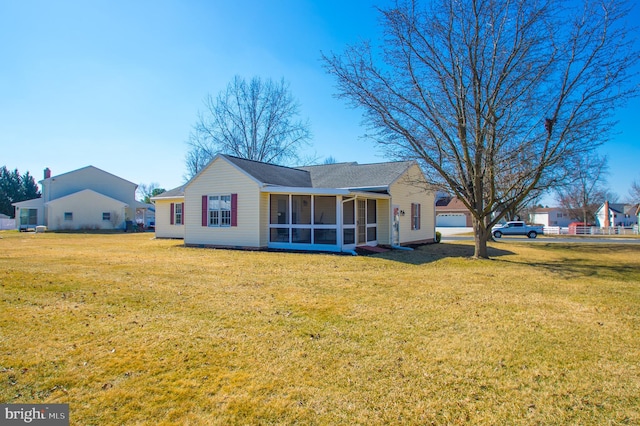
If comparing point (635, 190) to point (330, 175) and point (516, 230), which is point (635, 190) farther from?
point (330, 175)

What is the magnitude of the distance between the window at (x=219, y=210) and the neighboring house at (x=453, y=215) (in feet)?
128

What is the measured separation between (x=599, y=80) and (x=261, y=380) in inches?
543

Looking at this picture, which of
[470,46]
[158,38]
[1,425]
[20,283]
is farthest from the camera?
[470,46]

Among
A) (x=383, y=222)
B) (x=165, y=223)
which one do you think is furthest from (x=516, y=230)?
(x=165, y=223)

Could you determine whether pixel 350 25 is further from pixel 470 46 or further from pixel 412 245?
pixel 412 245

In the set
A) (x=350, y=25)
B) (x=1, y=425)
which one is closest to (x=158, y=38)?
(x=350, y=25)

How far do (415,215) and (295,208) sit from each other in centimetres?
718

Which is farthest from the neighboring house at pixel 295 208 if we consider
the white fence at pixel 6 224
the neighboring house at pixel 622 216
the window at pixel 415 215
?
the neighboring house at pixel 622 216

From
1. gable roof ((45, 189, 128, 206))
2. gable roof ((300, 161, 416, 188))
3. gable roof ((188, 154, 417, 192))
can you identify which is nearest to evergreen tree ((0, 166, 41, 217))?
gable roof ((45, 189, 128, 206))

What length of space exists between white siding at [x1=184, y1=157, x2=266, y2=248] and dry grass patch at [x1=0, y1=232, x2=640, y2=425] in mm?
7237

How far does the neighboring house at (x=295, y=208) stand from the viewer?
48.0ft

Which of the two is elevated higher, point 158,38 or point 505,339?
point 158,38

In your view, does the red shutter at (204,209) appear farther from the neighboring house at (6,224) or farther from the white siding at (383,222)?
the neighboring house at (6,224)

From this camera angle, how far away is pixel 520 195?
12.6m
